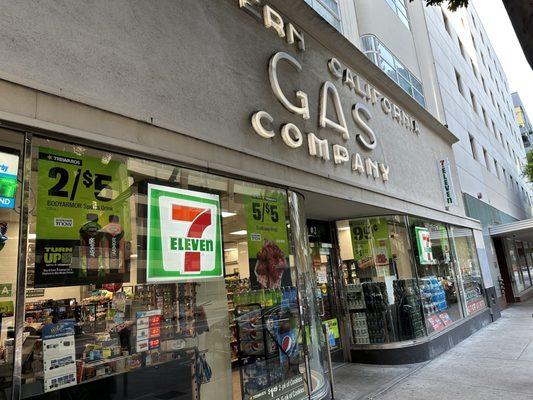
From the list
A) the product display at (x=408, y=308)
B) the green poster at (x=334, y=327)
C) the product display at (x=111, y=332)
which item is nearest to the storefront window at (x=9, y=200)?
the product display at (x=111, y=332)

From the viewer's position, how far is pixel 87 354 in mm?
4012

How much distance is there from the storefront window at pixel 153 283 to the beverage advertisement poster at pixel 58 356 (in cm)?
1

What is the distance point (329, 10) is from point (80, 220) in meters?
8.65

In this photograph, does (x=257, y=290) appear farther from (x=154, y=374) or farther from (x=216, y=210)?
(x=154, y=374)

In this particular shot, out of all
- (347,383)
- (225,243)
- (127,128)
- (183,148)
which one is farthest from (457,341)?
(127,128)

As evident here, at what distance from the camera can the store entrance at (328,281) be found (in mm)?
8812

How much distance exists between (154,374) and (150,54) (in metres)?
3.23

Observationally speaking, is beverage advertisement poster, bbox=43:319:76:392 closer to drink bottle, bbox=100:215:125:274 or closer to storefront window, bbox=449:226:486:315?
drink bottle, bbox=100:215:125:274

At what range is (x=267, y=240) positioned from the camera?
5547mm

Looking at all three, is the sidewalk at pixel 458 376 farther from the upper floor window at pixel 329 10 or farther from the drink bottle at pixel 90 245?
the upper floor window at pixel 329 10

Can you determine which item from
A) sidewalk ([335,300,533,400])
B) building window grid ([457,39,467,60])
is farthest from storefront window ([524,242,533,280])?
sidewalk ([335,300,533,400])

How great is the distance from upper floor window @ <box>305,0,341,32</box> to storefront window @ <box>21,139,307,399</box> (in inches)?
227

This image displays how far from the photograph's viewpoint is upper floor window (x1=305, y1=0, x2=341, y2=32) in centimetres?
945

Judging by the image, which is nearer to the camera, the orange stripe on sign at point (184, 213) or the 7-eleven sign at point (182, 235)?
the 7-eleven sign at point (182, 235)
